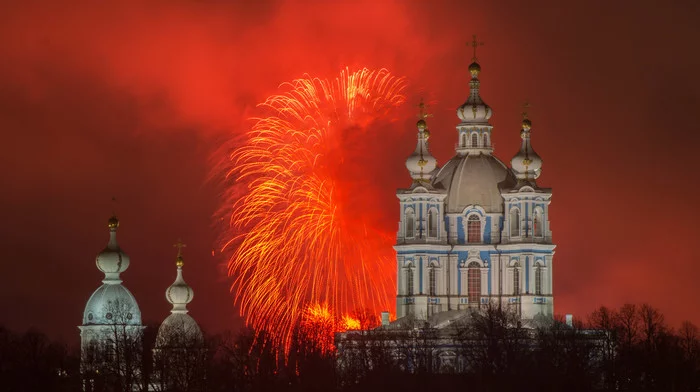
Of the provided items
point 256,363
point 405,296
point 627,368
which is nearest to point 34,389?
point 256,363

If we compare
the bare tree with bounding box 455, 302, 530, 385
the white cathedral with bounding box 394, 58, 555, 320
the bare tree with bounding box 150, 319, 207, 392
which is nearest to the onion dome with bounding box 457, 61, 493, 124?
the white cathedral with bounding box 394, 58, 555, 320

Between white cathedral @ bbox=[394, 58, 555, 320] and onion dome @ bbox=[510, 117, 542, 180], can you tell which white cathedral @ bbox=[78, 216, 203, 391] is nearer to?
white cathedral @ bbox=[394, 58, 555, 320]

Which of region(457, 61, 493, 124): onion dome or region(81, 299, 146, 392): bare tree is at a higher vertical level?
region(457, 61, 493, 124): onion dome

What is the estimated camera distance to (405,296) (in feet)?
350

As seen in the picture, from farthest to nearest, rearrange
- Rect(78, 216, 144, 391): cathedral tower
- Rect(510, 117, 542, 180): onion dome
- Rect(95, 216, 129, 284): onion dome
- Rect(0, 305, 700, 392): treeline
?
1. Rect(95, 216, 129, 284): onion dome
2. Rect(78, 216, 144, 391): cathedral tower
3. Rect(510, 117, 542, 180): onion dome
4. Rect(0, 305, 700, 392): treeline

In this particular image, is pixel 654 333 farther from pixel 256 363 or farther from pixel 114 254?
pixel 114 254

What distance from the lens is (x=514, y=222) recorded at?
107 metres

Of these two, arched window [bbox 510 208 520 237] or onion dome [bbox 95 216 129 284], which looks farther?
onion dome [bbox 95 216 129 284]

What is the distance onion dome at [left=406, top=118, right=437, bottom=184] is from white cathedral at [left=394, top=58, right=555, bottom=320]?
0.04 m

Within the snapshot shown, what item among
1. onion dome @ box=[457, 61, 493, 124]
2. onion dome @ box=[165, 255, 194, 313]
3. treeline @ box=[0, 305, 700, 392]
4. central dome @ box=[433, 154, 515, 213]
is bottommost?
treeline @ box=[0, 305, 700, 392]

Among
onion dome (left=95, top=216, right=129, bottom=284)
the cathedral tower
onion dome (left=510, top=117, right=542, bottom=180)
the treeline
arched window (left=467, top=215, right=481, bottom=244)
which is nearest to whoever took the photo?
the treeline

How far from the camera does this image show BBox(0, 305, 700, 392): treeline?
9556 cm

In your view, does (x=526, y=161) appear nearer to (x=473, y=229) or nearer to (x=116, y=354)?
(x=473, y=229)

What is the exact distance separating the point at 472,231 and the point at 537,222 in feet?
9.00
